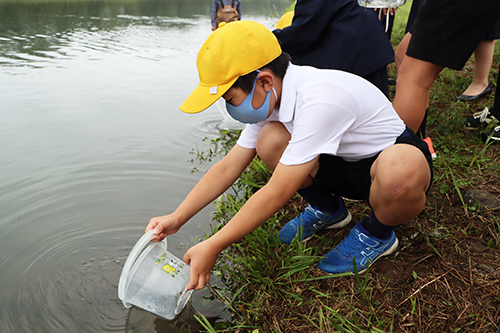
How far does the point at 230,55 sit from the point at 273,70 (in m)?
0.17

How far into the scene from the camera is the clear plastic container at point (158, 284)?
1.43m

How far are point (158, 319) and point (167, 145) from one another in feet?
5.93

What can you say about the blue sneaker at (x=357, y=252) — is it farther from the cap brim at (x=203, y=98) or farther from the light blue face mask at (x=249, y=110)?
the cap brim at (x=203, y=98)

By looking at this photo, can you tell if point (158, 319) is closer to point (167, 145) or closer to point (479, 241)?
point (479, 241)

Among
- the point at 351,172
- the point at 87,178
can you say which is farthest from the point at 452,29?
the point at 87,178

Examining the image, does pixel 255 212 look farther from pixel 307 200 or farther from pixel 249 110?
pixel 307 200

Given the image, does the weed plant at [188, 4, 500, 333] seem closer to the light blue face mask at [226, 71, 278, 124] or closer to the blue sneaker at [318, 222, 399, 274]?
the blue sneaker at [318, 222, 399, 274]

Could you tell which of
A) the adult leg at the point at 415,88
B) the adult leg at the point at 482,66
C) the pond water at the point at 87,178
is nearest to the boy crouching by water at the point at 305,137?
the adult leg at the point at 415,88

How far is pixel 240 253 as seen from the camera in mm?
1887

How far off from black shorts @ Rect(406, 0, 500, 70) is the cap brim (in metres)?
1.08

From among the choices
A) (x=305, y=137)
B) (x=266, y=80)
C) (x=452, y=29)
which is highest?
(x=452, y=29)

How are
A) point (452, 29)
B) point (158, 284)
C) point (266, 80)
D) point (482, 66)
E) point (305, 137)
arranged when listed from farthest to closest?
point (482, 66), point (452, 29), point (158, 284), point (266, 80), point (305, 137)

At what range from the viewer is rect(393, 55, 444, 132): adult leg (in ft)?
6.05

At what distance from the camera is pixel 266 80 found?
1.33 meters
